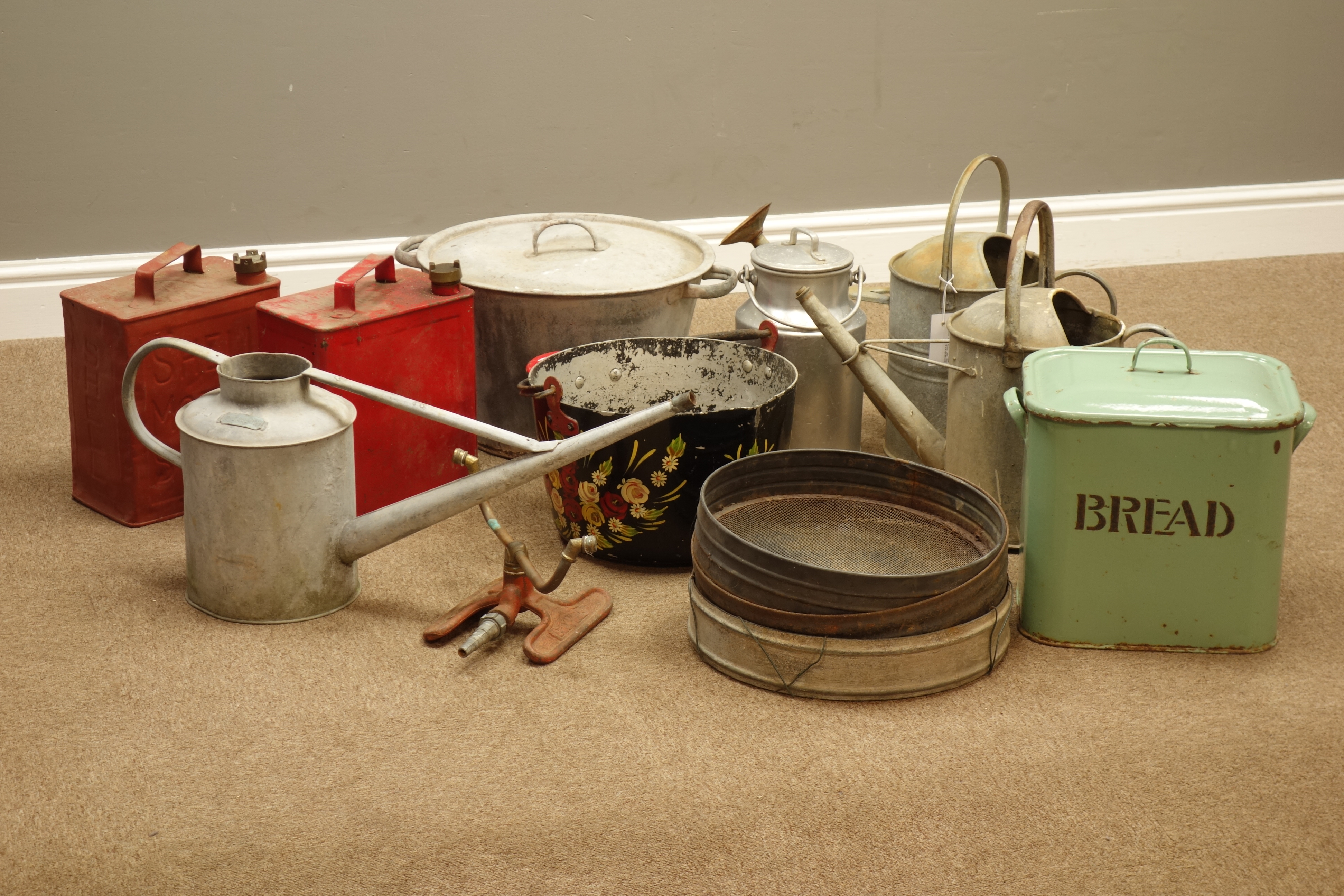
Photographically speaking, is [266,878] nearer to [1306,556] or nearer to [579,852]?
[579,852]

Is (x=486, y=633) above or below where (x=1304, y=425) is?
below

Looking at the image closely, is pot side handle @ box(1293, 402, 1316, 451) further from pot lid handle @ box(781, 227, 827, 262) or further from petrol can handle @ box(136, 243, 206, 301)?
petrol can handle @ box(136, 243, 206, 301)

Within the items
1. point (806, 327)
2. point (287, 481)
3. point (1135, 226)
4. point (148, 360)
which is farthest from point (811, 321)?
point (1135, 226)

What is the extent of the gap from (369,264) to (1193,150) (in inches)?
113

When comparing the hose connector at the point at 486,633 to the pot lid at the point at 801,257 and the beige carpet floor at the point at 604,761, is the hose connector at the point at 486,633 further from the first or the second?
the pot lid at the point at 801,257

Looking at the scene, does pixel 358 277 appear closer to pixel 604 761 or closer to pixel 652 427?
pixel 652 427

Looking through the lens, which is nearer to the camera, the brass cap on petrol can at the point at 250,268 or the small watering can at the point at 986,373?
the small watering can at the point at 986,373

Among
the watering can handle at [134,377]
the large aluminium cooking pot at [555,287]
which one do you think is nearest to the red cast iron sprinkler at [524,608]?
the watering can handle at [134,377]

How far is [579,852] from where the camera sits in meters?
1.57

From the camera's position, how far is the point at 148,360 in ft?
7.36

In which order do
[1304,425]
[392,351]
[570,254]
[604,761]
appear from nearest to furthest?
[604,761] < [1304,425] < [392,351] < [570,254]

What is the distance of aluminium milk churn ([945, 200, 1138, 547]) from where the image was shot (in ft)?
7.29

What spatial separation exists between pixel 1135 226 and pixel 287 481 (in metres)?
3.07

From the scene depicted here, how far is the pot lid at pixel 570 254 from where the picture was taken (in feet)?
8.55
